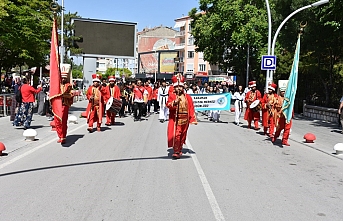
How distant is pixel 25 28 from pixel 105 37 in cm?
2010

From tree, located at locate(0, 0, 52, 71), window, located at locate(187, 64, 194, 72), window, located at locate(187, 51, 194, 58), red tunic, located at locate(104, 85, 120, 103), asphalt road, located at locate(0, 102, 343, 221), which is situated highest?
window, located at locate(187, 51, 194, 58)

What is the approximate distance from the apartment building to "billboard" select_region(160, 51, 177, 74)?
1390 millimetres

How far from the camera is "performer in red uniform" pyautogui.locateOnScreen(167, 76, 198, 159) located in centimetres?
964

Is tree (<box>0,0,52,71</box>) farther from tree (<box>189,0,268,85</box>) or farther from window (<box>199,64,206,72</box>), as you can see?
window (<box>199,64,206,72</box>)

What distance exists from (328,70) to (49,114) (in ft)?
54.7

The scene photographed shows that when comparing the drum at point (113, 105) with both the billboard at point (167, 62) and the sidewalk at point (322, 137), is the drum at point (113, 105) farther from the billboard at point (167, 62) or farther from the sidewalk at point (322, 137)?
the billboard at point (167, 62)

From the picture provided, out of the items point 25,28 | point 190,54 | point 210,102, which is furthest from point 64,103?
point 190,54

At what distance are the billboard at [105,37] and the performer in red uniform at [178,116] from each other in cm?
2986

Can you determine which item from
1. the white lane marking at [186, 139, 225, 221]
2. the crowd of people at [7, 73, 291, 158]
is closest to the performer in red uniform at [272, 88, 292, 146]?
the crowd of people at [7, 73, 291, 158]

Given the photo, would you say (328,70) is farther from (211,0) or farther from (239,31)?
(211,0)

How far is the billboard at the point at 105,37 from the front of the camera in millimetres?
38469

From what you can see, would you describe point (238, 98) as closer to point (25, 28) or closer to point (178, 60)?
point (25, 28)

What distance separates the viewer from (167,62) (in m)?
82.0

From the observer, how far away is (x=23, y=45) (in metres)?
19.9
